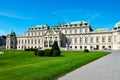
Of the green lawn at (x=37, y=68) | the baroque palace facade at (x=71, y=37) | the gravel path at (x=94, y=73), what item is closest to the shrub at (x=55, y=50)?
the green lawn at (x=37, y=68)

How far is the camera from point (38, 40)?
10056cm

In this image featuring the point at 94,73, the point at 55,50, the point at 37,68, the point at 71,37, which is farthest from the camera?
the point at 71,37

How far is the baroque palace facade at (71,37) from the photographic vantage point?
8044 centimetres

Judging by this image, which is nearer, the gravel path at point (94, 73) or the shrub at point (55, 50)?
the gravel path at point (94, 73)

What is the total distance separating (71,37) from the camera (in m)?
91.6

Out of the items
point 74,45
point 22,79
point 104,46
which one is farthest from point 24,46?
point 22,79

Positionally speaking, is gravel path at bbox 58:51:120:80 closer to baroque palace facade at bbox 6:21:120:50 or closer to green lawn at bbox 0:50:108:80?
green lawn at bbox 0:50:108:80

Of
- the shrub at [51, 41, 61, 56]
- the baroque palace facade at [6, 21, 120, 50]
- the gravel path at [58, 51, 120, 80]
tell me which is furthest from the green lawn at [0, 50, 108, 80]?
the baroque palace facade at [6, 21, 120, 50]

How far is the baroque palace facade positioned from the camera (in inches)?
3167

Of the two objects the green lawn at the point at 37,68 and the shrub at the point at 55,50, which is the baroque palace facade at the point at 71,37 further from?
the green lawn at the point at 37,68

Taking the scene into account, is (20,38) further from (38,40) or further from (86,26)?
(86,26)

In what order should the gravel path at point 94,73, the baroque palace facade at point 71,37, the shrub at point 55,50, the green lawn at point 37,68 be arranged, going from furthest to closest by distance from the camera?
the baroque palace facade at point 71,37
the shrub at point 55,50
the green lawn at point 37,68
the gravel path at point 94,73

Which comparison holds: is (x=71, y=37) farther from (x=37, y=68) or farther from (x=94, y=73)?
(x=94, y=73)

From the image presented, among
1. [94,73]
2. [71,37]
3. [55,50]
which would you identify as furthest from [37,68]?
[71,37]
